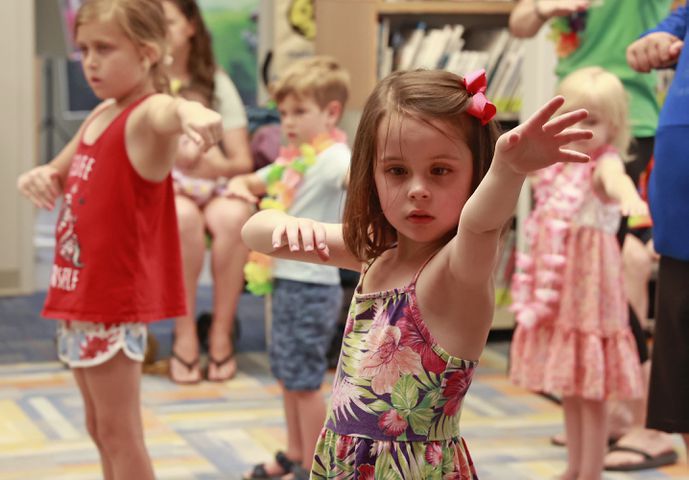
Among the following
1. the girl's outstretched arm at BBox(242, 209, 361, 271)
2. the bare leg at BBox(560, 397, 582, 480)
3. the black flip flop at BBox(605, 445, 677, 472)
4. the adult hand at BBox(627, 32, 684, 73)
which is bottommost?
the black flip flop at BBox(605, 445, 677, 472)

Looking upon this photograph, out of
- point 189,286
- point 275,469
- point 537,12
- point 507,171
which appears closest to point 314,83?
point 537,12

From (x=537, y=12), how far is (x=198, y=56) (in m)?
1.48

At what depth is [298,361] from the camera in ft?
9.53

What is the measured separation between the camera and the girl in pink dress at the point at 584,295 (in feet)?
9.21

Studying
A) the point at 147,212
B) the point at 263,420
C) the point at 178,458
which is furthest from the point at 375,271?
the point at 263,420

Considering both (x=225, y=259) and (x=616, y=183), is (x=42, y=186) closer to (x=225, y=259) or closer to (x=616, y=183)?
(x=616, y=183)

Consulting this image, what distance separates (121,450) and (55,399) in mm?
1573

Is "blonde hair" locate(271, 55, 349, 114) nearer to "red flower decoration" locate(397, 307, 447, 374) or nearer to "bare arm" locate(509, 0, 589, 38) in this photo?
"bare arm" locate(509, 0, 589, 38)

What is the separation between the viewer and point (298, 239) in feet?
4.87

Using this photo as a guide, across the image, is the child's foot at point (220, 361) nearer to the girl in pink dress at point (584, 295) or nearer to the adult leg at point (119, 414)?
the girl in pink dress at point (584, 295)

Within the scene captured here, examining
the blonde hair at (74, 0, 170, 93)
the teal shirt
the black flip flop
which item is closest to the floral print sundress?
the blonde hair at (74, 0, 170, 93)

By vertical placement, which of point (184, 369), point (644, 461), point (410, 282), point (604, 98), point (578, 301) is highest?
point (604, 98)

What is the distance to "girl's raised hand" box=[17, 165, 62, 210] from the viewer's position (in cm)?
242

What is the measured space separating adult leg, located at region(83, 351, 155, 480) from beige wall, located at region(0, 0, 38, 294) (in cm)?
364
